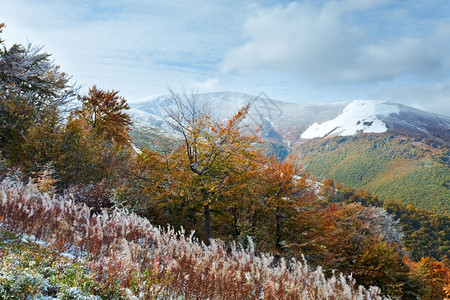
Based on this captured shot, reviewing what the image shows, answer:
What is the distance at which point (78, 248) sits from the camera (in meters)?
4.76

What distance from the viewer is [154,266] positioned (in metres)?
3.50

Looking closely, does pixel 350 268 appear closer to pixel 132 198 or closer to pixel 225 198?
pixel 225 198

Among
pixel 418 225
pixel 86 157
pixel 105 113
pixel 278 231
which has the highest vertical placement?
pixel 105 113

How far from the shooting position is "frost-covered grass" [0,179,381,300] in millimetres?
3432

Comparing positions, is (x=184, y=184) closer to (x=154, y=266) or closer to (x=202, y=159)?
(x=202, y=159)

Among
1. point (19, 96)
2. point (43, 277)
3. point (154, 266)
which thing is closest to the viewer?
point (43, 277)

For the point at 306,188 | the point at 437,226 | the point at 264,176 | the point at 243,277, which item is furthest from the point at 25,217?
the point at 437,226

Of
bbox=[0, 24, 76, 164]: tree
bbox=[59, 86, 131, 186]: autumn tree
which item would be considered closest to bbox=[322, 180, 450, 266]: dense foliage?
bbox=[59, 86, 131, 186]: autumn tree

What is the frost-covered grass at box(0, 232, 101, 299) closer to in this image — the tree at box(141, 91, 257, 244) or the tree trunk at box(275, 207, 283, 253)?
the tree at box(141, 91, 257, 244)

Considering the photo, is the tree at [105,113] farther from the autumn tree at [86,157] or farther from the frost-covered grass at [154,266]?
the frost-covered grass at [154,266]

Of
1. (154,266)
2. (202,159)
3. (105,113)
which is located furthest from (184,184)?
(105,113)

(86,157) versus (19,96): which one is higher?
(19,96)

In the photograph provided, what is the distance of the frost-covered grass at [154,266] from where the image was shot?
343cm

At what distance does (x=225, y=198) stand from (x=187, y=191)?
87.8 inches
